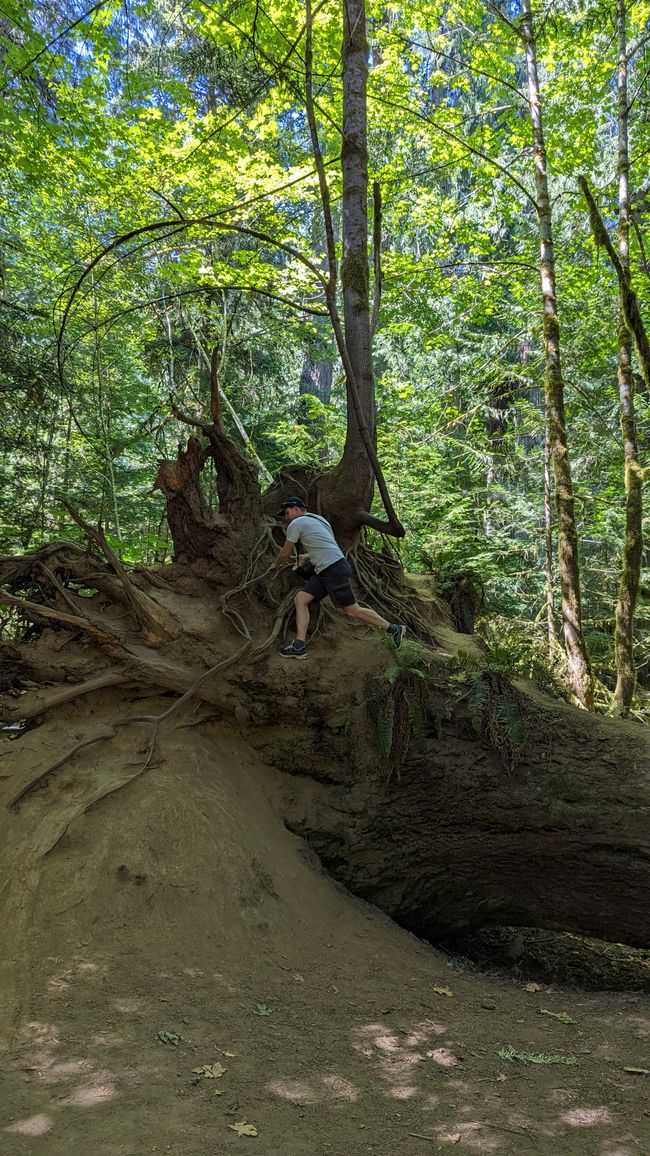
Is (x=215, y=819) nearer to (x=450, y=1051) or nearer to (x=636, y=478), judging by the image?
(x=450, y=1051)

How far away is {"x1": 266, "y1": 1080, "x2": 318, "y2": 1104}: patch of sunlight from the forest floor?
0.02 m

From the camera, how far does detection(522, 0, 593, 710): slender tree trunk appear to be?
29.2 feet

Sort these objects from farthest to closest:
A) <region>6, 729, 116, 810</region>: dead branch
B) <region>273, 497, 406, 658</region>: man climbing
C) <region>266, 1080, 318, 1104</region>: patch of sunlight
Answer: <region>273, 497, 406, 658</region>: man climbing
<region>6, 729, 116, 810</region>: dead branch
<region>266, 1080, 318, 1104</region>: patch of sunlight

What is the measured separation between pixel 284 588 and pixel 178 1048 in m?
4.37

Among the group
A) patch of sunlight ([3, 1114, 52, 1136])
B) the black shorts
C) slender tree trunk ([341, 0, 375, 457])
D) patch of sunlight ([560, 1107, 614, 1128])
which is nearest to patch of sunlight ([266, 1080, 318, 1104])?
patch of sunlight ([3, 1114, 52, 1136])

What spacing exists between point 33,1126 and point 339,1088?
5.14ft

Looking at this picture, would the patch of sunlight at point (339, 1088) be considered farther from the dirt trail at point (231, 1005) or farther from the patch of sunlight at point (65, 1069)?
the patch of sunlight at point (65, 1069)

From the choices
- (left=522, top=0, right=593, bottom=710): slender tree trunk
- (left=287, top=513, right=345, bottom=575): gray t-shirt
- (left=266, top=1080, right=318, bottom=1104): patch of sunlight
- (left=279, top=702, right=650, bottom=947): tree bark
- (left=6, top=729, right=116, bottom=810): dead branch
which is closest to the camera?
(left=266, top=1080, right=318, bottom=1104): patch of sunlight

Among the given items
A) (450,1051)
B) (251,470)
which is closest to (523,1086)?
(450,1051)

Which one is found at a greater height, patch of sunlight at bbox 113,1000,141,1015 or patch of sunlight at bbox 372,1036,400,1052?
patch of sunlight at bbox 113,1000,141,1015

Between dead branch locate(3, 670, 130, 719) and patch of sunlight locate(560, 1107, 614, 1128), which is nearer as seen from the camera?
patch of sunlight locate(560, 1107, 614, 1128)

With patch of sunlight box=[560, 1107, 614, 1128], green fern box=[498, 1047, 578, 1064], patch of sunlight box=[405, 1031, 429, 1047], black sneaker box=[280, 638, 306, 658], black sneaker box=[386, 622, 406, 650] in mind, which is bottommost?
green fern box=[498, 1047, 578, 1064]

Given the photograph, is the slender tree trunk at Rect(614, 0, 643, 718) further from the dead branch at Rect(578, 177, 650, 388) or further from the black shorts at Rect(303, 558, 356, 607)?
the black shorts at Rect(303, 558, 356, 607)

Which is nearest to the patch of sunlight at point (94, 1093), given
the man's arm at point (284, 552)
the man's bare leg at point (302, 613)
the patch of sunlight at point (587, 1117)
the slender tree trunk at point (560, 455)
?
the patch of sunlight at point (587, 1117)
